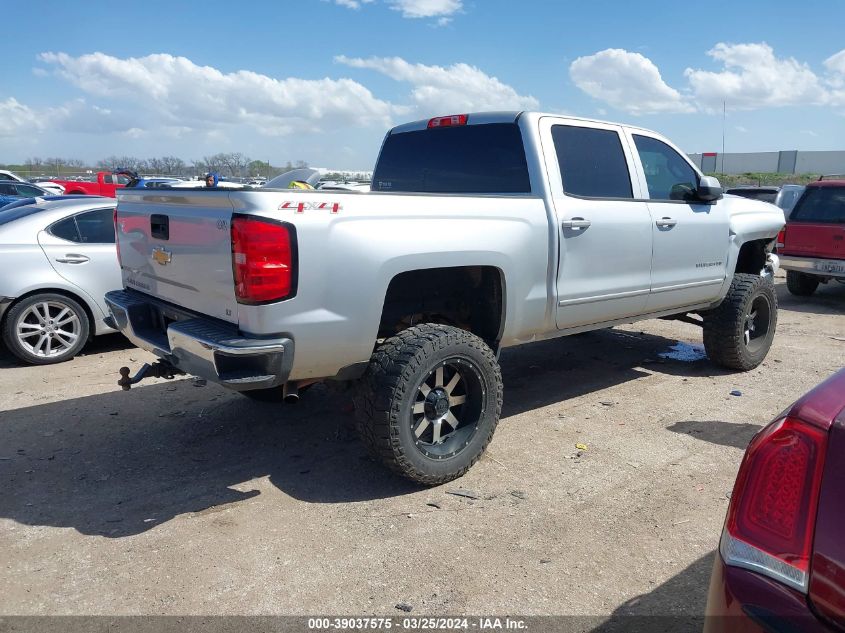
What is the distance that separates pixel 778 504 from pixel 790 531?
7cm

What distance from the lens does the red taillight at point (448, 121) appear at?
485 cm

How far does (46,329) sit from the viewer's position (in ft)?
20.8

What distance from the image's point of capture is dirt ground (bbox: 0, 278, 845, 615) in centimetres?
291

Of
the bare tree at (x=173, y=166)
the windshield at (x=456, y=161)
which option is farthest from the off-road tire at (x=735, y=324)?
the bare tree at (x=173, y=166)

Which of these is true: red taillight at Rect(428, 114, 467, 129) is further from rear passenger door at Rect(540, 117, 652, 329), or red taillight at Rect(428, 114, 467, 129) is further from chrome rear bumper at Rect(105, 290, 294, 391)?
chrome rear bumper at Rect(105, 290, 294, 391)

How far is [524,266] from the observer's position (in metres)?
4.11

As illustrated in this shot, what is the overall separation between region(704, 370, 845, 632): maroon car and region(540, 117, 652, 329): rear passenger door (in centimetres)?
269

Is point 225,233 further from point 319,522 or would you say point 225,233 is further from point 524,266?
point 524,266

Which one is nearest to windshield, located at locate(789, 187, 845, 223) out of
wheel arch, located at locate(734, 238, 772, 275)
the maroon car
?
wheel arch, located at locate(734, 238, 772, 275)

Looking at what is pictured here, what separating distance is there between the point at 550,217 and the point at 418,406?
58.6 inches

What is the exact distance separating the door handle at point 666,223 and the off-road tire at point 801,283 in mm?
6826

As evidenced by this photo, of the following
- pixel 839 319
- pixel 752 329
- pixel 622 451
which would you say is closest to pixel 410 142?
pixel 622 451

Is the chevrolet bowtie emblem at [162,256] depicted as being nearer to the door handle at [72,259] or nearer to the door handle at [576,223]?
the door handle at [576,223]

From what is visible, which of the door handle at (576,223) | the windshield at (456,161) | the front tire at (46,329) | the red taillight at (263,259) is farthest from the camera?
the front tire at (46,329)
